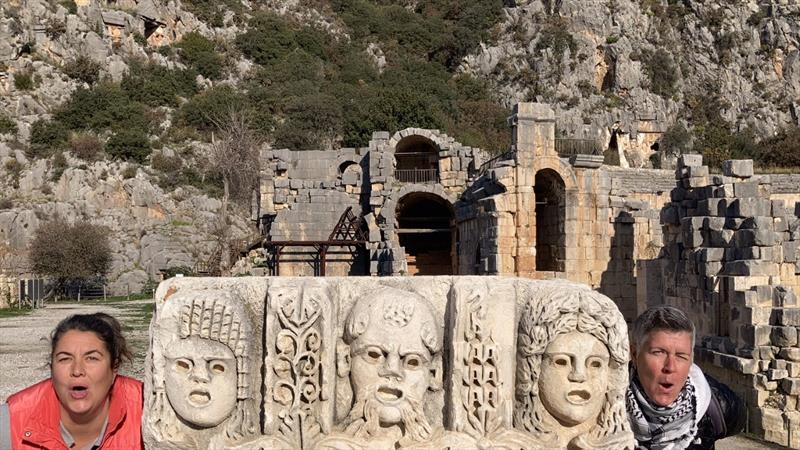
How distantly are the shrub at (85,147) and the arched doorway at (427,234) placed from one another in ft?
64.7

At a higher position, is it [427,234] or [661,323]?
[427,234]

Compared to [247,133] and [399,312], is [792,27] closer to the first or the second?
[247,133]

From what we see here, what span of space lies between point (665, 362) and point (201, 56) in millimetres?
50360

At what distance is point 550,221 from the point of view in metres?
20.4

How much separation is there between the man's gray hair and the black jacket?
1.41 ft

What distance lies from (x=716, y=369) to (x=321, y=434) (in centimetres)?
802

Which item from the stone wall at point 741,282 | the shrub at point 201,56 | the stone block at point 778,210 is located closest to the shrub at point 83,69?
the shrub at point 201,56

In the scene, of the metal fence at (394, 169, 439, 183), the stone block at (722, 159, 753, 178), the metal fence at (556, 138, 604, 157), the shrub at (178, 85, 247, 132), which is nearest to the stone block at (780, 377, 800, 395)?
the stone block at (722, 159, 753, 178)

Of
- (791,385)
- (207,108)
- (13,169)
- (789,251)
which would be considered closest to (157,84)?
(207,108)

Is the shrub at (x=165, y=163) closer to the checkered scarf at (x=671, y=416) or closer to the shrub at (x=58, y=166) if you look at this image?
the shrub at (x=58, y=166)

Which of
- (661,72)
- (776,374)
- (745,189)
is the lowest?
(776,374)

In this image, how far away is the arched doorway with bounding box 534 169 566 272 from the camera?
760 inches

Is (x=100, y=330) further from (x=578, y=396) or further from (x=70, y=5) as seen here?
(x=70, y=5)

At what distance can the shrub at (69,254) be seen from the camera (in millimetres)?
32719
